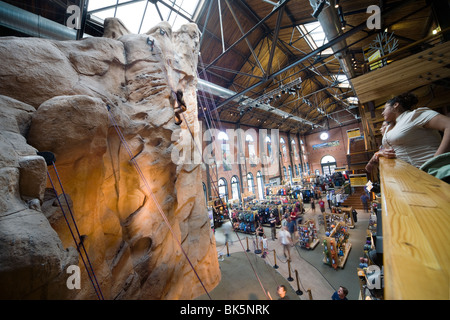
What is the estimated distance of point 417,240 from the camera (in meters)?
0.44

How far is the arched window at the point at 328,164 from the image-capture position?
26462 mm

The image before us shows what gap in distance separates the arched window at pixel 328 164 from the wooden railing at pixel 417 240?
1160 inches

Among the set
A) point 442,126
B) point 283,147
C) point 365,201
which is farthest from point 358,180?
point 283,147

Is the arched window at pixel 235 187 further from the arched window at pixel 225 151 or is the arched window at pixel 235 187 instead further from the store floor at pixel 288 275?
the store floor at pixel 288 275

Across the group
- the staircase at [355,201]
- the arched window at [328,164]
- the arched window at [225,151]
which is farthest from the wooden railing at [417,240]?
the arched window at [328,164]

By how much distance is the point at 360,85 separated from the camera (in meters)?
5.72

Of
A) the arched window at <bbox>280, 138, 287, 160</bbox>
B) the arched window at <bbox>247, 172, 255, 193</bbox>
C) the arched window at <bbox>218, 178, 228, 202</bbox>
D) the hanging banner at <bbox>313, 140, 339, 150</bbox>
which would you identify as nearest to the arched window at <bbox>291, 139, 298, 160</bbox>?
the arched window at <bbox>280, 138, 287, 160</bbox>

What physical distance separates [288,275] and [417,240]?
6.89 metres

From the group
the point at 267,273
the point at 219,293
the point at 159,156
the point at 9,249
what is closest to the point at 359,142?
the point at 267,273

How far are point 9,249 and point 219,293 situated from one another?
541 centimetres

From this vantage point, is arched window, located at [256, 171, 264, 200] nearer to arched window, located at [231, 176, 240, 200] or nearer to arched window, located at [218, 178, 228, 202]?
arched window, located at [231, 176, 240, 200]

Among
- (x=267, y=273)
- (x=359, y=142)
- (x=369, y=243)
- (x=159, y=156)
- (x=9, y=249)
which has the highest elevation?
(x=359, y=142)

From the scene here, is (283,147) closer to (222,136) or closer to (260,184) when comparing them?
(260,184)

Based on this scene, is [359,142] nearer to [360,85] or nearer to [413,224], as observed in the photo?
[360,85]
